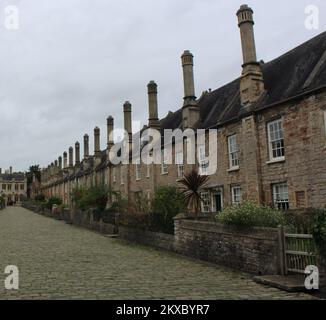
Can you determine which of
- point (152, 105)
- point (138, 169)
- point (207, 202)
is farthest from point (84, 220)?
point (207, 202)

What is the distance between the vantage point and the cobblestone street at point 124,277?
8141 mm

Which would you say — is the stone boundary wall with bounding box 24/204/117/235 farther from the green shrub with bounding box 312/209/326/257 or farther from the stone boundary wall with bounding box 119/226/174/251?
the green shrub with bounding box 312/209/326/257

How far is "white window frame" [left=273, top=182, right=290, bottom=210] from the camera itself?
18.7 metres

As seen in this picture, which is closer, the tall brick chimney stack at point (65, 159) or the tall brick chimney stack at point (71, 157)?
the tall brick chimney stack at point (71, 157)

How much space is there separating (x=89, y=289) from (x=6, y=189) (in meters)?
148

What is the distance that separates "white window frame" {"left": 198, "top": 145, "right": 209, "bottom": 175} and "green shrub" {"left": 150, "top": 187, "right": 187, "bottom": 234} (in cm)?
655

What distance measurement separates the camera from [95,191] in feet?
103

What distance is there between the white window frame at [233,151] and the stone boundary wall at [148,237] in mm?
6833

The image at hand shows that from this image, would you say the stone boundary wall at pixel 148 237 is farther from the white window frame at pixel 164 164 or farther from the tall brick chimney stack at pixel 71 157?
the tall brick chimney stack at pixel 71 157

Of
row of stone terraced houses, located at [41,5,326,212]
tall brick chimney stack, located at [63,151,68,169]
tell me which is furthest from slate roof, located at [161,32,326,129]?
tall brick chimney stack, located at [63,151,68,169]

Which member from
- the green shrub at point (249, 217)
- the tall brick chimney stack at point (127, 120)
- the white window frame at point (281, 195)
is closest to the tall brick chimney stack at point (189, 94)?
the white window frame at point (281, 195)
